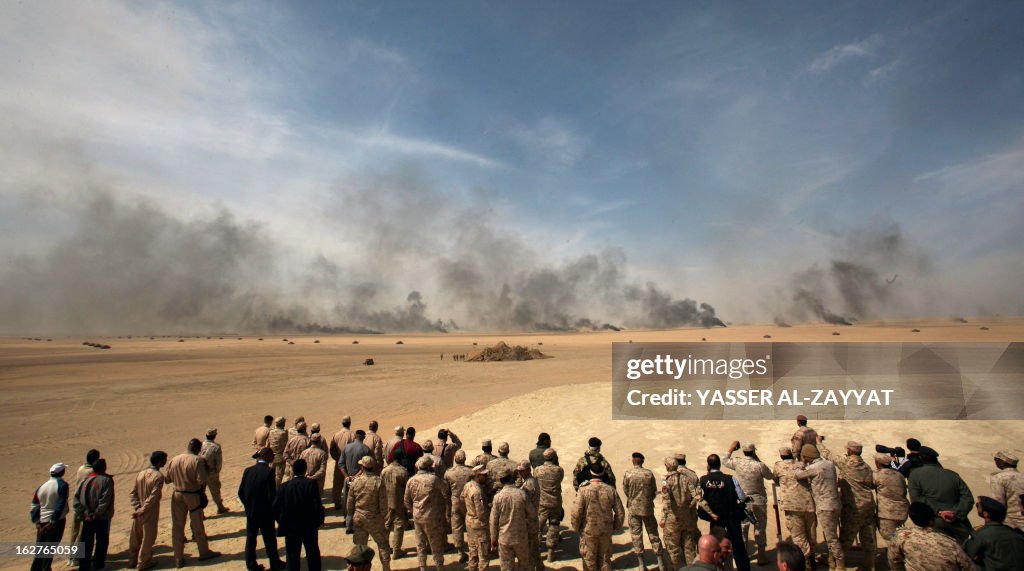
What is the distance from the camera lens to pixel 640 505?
24.4 feet

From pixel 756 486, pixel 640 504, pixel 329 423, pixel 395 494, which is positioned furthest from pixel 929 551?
pixel 329 423

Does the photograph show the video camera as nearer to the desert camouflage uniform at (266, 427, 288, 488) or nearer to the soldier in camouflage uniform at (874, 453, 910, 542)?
the soldier in camouflage uniform at (874, 453, 910, 542)

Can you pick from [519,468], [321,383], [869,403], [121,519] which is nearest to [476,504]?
[519,468]

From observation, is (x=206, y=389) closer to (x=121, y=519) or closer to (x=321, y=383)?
(x=321, y=383)

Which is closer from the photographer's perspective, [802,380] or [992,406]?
[992,406]

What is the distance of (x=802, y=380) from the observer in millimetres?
21078

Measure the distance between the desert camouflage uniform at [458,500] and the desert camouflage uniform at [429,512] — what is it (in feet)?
1.15

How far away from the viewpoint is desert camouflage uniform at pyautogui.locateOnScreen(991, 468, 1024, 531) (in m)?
6.39

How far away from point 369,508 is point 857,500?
7.54m

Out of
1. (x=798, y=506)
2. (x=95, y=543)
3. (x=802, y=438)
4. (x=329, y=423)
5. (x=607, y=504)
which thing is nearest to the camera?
(x=607, y=504)

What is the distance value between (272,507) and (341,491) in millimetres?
3630

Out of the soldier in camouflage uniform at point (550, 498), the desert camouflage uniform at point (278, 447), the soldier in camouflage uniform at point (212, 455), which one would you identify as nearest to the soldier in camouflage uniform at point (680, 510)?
the soldier in camouflage uniform at point (550, 498)

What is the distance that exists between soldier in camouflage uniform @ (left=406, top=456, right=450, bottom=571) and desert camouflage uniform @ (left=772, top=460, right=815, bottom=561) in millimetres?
5287

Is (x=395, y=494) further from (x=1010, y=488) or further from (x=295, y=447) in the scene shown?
(x=1010, y=488)
